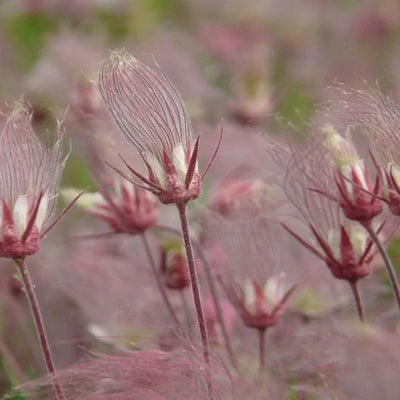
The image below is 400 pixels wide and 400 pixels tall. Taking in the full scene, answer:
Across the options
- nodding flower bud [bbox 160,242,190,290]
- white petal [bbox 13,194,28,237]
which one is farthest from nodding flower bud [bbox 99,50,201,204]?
nodding flower bud [bbox 160,242,190,290]

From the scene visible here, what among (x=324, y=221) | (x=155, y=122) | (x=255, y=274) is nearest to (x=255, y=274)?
(x=255, y=274)

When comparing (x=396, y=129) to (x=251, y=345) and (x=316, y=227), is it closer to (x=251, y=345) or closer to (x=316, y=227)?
(x=316, y=227)

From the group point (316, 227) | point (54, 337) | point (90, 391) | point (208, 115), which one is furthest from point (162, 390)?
point (208, 115)

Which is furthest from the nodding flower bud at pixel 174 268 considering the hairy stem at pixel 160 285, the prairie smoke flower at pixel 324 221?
the prairie smoke flower at pixel 324 221

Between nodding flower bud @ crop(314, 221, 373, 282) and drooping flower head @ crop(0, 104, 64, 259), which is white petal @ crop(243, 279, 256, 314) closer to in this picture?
nodding flower bud @ crop(314, 221, 373, 282)

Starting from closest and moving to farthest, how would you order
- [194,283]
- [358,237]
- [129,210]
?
1. [194,283]
2. [358,237]
3. [129,210]

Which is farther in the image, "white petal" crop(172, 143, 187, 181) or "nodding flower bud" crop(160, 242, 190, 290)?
"nodding flower bud" crop(160, 242, 190, 290)

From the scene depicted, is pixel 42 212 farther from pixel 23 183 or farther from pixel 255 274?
pixel 255 274
